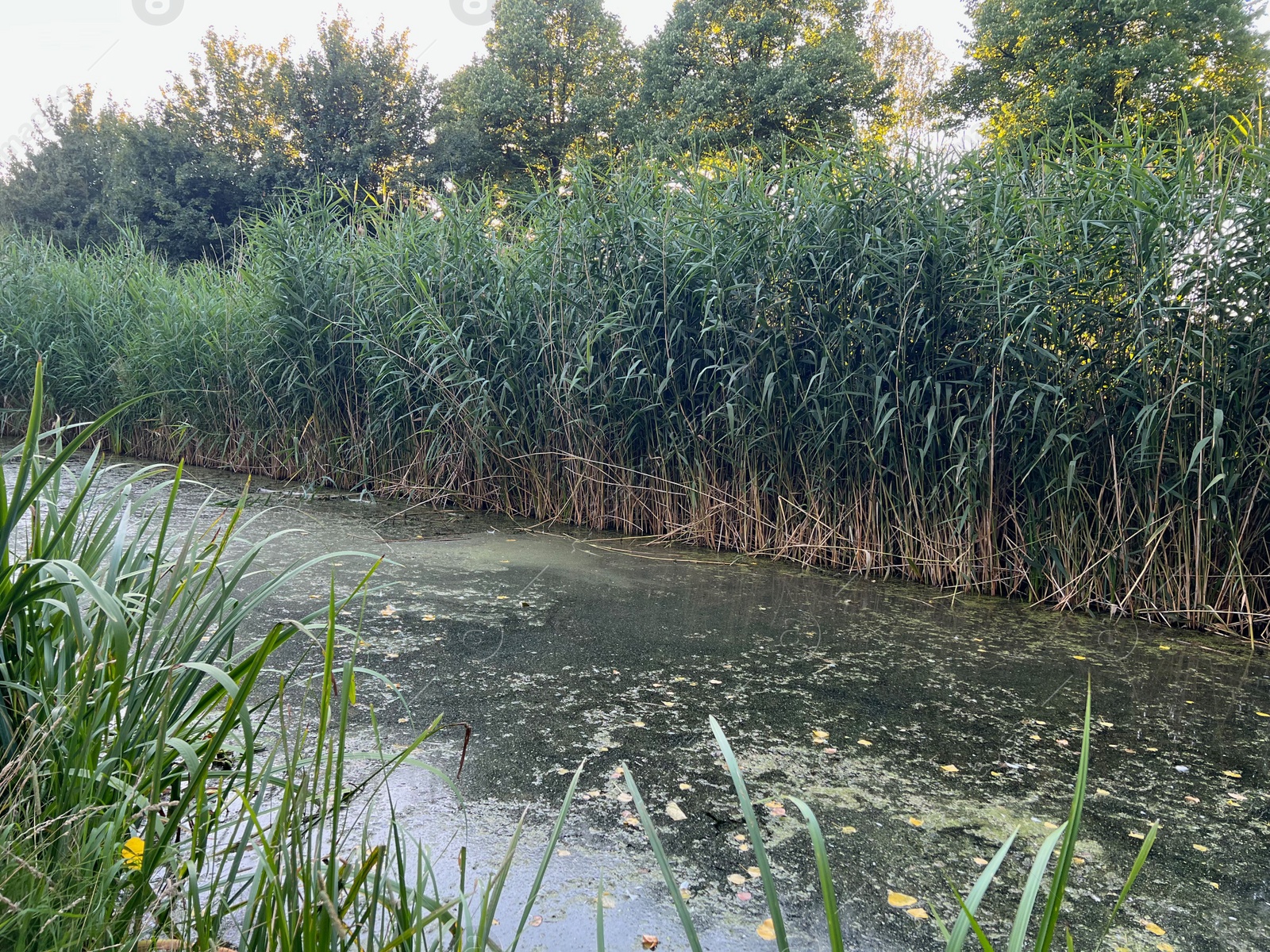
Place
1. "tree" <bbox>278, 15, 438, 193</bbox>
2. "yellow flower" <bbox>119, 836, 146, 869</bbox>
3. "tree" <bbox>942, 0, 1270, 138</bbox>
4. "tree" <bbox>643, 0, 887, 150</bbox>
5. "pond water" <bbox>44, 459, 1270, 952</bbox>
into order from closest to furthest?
1. "yellow flower" <bbox>119, 836, 146, 869</bbox>
2. "pond water" <bbox>44, 459, 1270, 952</bbox>
3. "tree" <bbox>942, 0, 1270, 138</bbox>
4. "tree" <bbox>643, 0, 887, 150</bbox>
5. "tree" <bbox>278, 15, 438, 193</bbox>

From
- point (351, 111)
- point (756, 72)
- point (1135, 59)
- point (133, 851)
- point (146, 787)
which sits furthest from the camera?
point (351, 111)

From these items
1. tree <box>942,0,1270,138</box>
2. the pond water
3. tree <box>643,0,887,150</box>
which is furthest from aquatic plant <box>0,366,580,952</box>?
tree <box>643,0,887,150</box>

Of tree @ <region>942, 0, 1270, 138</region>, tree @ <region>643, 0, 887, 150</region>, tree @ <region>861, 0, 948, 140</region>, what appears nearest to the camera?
tree @ <region>942, 0, 1270, 138</region>

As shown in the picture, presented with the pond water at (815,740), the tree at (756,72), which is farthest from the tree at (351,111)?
the pond water at (815,740)

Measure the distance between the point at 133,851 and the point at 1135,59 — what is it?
707 inches

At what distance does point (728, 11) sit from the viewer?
18.7 m

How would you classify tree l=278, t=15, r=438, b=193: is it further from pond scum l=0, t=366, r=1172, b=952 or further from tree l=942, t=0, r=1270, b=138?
pond scum l=0, t=366, r=1172, b=952

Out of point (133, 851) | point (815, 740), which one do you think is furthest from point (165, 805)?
point (815, 740)

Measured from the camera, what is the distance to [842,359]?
4.20 m

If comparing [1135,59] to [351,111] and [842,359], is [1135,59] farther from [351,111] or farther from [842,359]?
[351,111]

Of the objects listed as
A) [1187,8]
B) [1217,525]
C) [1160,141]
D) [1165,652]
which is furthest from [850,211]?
[1187,8]

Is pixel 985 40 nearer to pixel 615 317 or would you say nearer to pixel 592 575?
pixel 615 317

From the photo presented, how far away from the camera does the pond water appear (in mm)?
1613

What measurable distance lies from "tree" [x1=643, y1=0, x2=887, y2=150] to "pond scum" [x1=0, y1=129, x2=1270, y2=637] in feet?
40.2
